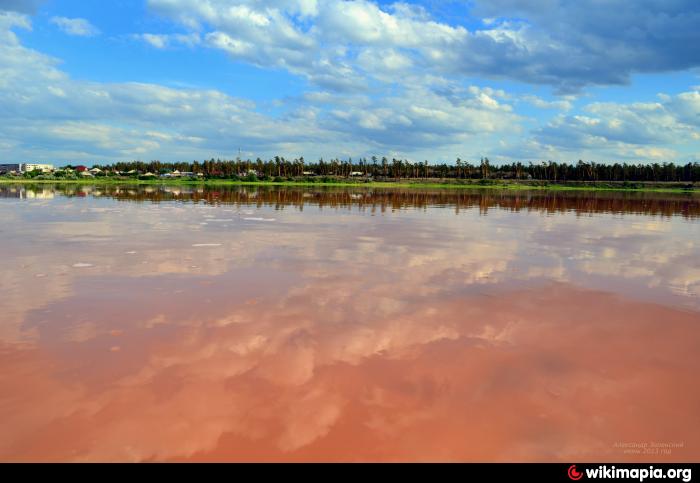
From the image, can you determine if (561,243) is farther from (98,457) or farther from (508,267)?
(98,457)

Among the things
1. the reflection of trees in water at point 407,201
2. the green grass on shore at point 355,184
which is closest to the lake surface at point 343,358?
the reflection of trees in water at point 407,201

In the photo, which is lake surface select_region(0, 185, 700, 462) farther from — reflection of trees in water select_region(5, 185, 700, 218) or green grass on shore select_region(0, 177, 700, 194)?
green grass on shore select_region(0, 177, 700, 194)

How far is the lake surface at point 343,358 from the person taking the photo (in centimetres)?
579

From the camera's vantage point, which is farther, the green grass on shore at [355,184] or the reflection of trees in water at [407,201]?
the green grass on shore at [355,184]
